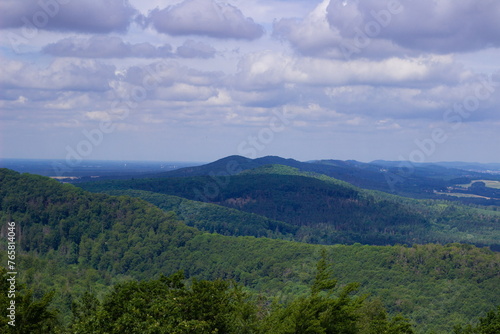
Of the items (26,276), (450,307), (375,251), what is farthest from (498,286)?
(26,276)

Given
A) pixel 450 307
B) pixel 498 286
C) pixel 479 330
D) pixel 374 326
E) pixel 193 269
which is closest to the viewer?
pixel 374 326

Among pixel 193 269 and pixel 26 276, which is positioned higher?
pixel 26 276

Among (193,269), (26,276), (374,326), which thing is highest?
(374,326)

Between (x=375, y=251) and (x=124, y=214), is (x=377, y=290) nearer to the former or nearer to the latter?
(x=375, y=251)

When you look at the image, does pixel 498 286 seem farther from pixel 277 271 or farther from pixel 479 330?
pixel 479 330

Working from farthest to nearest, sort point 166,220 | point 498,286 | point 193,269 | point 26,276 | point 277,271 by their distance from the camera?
1. point 166,220
2. point 193,269
3. point 277,271
4. point 498,286
5. point 26,276

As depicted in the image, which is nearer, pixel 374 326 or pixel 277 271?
pixel 374 326
